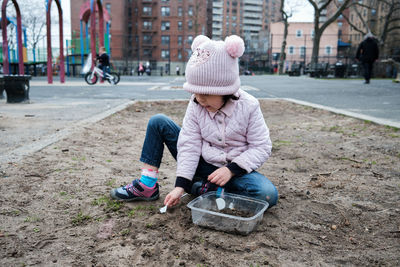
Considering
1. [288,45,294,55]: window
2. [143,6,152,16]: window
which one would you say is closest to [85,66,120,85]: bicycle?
[143,6,152,16]: window

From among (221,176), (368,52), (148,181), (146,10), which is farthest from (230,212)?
(146,10)

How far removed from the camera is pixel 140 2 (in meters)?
53.0

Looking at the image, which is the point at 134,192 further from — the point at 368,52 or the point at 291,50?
the point at 291,50

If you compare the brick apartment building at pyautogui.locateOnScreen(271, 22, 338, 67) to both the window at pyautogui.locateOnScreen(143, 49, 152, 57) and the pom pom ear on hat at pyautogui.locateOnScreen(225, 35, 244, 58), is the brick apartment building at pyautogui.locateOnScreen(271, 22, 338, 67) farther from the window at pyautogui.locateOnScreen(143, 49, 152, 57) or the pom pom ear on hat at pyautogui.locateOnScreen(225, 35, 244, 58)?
the pom pom ear on hat at pyautogui.locateOnScreen(225, 35, 244, 58)

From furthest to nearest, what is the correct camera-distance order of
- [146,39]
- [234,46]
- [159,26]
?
[146,39]
[159,26]
[234,46]

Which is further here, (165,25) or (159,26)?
(165,25)

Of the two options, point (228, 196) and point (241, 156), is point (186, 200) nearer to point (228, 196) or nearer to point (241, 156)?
point (228, 196)

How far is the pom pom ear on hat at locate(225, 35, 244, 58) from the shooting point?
1885 mm

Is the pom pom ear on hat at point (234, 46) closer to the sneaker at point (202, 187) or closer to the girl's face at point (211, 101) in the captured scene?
the girl's face at point (211, 101)

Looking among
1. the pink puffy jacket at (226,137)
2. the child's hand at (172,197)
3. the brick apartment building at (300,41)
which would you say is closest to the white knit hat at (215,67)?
the pink puffy jacket at (226,137)

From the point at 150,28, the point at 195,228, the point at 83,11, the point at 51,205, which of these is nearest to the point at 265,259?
the point at 195,228

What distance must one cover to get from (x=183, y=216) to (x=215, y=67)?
0.86 meters

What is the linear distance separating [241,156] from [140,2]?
55.4 m

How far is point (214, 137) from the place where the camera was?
2121 millimetres
